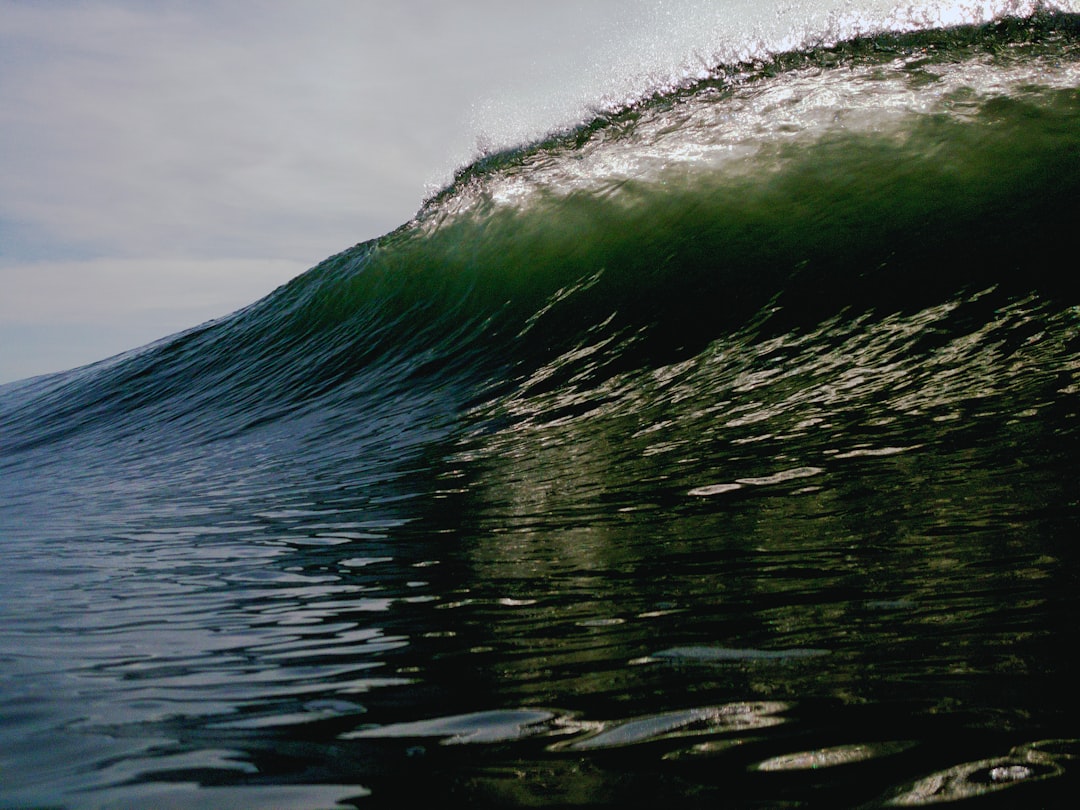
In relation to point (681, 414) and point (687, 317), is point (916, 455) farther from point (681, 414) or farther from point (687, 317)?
point (687, 317)

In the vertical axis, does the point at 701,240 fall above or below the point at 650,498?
above

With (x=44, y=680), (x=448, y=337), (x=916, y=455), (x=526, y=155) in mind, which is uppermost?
(x=526, y=155)

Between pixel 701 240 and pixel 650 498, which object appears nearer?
pixel 650 498

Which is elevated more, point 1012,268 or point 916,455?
point 1012,268

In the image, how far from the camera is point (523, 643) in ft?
5.42

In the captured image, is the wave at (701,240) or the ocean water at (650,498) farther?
the wave at (701,240)

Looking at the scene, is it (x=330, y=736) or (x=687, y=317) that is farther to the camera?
(x=687, y=317)

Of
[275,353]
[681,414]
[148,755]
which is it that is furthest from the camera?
[275,353]

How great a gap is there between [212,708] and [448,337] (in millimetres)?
5868

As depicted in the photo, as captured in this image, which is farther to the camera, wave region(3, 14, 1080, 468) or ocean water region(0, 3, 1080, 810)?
wave region(3, 14, 1080, 468)

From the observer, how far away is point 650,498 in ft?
9.72

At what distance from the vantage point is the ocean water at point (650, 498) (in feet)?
3.77

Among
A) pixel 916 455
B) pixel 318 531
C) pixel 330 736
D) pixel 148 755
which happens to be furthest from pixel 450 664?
pixel 916 455

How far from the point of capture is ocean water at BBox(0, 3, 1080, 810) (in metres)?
1.15
